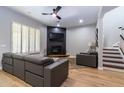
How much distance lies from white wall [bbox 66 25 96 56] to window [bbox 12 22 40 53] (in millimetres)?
3251

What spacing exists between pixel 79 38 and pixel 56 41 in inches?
77.9

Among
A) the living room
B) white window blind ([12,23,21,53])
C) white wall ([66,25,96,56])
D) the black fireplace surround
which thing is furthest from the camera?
the black fireplace surround

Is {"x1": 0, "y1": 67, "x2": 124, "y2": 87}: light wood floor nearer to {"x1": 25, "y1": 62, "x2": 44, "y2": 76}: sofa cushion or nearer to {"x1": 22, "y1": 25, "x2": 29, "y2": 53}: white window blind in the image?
{"x1": 25, "y1": 62, "x2": 44, "y2": 76}: sofa cushion

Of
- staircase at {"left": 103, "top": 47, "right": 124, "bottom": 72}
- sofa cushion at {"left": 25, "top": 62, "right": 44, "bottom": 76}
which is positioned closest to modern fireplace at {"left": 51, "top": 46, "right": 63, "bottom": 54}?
staircase at {"left": 103, "top": 47, "right": 124, "bottom": 72}

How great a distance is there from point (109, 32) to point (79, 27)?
2.77 m

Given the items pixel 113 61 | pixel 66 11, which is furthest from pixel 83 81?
pixel 66 11

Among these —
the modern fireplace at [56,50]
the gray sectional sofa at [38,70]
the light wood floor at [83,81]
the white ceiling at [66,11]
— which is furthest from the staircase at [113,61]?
the modern fireplace at [56,50]

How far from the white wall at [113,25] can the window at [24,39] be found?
15.3 feet

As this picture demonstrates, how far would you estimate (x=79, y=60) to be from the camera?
6.36 m

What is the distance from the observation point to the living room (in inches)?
128

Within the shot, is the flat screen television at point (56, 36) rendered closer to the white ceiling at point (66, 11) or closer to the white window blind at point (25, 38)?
the white window blind at point (25, 38)
